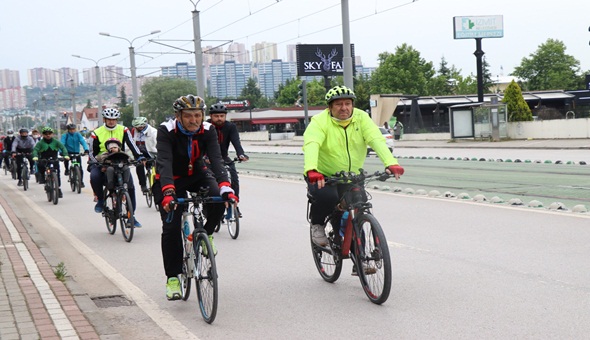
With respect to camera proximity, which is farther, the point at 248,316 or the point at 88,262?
the point at 88,262

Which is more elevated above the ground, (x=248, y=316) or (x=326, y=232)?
(x=326, y=232)

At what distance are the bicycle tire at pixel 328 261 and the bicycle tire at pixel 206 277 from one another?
1258 millimetres

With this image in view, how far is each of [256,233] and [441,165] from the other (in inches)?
572

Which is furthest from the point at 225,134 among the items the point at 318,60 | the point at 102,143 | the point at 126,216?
the point at 318,60

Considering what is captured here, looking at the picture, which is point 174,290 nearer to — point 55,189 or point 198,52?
point 55,189

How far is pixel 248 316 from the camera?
6.54 metres

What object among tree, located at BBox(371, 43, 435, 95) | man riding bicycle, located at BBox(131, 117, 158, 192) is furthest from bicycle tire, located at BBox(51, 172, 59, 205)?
tree, located at BBox(371, 43, 435, 95)

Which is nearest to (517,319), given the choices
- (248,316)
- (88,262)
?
(248,316)

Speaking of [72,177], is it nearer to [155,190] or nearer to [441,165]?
[441,165]

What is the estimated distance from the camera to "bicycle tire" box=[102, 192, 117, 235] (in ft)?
40.8

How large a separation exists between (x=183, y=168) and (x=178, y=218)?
40 centimetres

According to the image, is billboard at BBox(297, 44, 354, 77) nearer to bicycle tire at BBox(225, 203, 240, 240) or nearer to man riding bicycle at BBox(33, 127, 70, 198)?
man riding bicycle at BBox(33, 127, 70, 198)

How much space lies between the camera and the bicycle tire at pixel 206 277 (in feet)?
20.4

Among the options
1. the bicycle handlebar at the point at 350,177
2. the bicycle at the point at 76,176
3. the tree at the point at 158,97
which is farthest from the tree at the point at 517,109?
the tree at the point at 158,97
